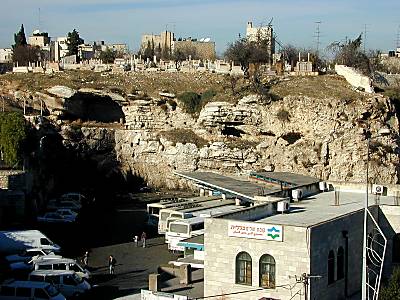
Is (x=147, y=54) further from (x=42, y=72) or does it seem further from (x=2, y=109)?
(x=2, y=109)

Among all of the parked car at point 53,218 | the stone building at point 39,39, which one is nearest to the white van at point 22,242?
the parked car at point 53,218

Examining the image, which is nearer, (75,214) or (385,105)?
(75,214)

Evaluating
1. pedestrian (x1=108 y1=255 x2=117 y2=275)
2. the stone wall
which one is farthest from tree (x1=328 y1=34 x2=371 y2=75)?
pedestrian (x1=108 y1=255 x2=117 y2=275)

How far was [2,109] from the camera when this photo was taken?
192 feet

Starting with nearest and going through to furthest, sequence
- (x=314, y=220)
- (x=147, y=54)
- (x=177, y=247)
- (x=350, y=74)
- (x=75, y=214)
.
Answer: (x=314, y=220), (x=177, y=247), (x=75, y=214), (x=350, y=74), (x=147, y=54)

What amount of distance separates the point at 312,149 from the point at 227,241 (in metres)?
36.5

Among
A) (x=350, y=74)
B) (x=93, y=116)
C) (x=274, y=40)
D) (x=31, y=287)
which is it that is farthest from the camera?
(x=274, y=40)

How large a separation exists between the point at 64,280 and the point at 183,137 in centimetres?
3432

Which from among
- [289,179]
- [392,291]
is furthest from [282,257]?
[289,179]

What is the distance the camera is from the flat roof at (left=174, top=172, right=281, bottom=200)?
109 ft

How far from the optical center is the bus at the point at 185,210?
3906cm

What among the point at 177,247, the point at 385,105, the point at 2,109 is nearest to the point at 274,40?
the point at 385,105

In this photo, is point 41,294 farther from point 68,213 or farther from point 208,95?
point 208,95

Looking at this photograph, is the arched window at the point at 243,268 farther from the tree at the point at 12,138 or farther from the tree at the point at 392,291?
the tree at the point at 12,138
